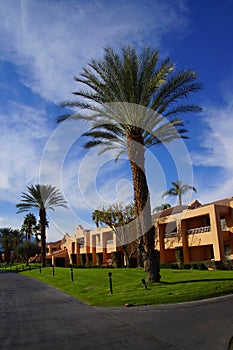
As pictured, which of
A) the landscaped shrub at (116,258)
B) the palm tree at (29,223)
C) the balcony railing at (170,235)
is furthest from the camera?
the palm tree at (29,223)

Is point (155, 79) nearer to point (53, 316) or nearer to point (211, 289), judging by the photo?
point (211, 289)

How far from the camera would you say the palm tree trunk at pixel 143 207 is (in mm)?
16000

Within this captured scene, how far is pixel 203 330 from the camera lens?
24.4ft

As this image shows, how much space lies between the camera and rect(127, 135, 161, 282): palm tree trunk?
52.5 feet

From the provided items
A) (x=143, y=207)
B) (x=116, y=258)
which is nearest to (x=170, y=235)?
(x=116, y=258)

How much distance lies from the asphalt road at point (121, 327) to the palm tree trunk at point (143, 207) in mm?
4781

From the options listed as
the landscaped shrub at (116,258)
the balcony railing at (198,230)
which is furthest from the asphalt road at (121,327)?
the landscaped shrub at (116,258)

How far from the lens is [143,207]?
16281 millimetres

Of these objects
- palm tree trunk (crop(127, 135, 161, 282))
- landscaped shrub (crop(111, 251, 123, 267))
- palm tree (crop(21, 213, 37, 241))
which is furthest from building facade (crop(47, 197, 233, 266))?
palm tree (crop(21, 213, 37, 241))

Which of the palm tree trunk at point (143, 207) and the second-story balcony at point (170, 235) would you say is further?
the second-story balcony at point (170, 235)

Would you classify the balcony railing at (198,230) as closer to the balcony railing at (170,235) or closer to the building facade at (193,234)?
the building facade at (193,234)

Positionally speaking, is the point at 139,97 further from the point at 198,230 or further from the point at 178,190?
the point at 178,190

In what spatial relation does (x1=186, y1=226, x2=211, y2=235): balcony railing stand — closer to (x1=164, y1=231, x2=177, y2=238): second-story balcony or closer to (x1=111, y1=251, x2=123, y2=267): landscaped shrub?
(x1=164, y1=231, x2=177, y2=238): second-story balcony

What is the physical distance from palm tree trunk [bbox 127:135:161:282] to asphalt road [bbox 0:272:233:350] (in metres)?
4.78
